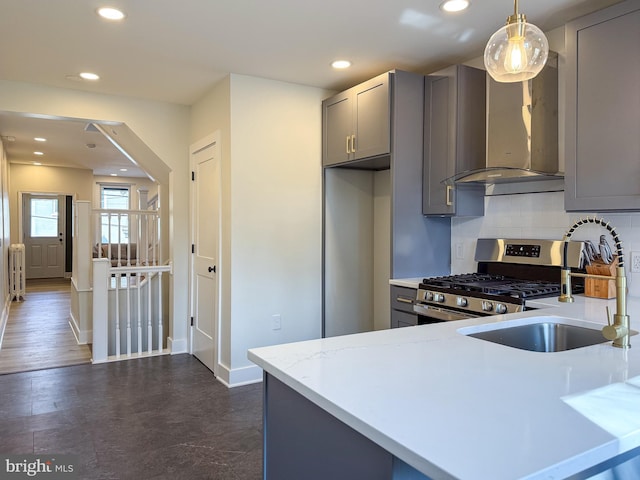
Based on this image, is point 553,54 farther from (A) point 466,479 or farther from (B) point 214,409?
(B) point 214,409

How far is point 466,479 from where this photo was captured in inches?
27.5

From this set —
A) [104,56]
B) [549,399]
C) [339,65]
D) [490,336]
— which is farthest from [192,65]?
[549,399]

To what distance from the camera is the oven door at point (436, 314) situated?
2.72 m

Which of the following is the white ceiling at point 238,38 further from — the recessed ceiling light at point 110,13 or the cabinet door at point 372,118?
the cabinet door at point 372,118

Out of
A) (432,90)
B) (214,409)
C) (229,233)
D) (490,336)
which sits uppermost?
(432,90)

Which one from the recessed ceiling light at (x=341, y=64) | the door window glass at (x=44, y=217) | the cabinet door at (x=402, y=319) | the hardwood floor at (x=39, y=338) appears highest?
the recessed ceiling light at (x=341, y=64)

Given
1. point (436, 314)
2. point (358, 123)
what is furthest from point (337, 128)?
point (436, 314)

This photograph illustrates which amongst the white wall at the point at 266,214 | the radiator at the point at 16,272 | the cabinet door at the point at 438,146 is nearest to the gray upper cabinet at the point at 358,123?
the white wall at the point at 266,214

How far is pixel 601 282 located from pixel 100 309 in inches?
160

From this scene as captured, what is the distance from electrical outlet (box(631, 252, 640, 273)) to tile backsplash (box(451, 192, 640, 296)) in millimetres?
19

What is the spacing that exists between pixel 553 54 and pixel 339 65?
1.45m

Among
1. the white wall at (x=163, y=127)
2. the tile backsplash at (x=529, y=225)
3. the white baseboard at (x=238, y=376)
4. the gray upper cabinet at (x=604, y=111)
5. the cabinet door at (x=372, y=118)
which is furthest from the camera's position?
the white wall at (x=163, y=127)

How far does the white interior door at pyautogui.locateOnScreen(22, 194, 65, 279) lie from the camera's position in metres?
10.5

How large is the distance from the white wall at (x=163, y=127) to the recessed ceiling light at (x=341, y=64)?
186 centimetres
